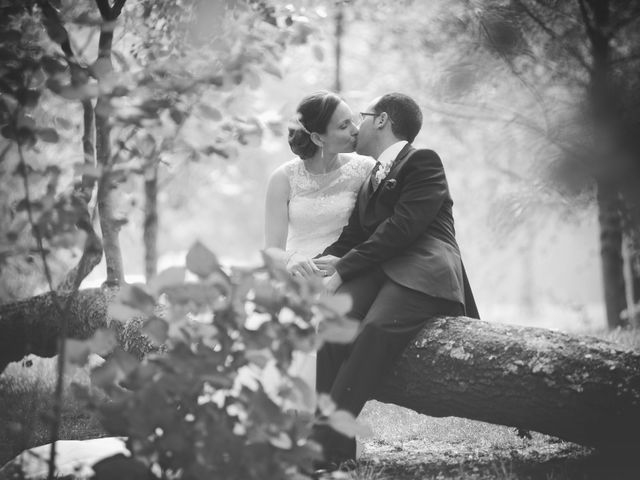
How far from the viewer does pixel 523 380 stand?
301cm

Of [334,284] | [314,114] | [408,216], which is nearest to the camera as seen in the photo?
[408,216]

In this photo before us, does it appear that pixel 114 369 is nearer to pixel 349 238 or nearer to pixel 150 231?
pixel 349 238

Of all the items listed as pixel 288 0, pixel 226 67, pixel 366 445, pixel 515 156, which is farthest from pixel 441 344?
pixel 515 156

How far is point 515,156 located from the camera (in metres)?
6.83

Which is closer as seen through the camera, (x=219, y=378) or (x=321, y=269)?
(x=219, y=378)

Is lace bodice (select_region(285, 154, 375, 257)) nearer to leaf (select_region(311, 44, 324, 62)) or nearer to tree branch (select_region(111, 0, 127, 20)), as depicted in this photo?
tree branch (select_region(111, 0, 127, 20))

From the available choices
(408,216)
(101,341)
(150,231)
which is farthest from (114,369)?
(150,231)

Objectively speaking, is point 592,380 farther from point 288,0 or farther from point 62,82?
point 288,0

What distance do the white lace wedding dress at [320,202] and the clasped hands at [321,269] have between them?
0.33 m

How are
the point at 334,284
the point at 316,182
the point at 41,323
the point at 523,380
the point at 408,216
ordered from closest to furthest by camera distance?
the point at 523,380 → the point at 408,216 → the point at 334,284 → the point at 316,182 → the point at 41,323

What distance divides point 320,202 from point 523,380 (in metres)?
1.84

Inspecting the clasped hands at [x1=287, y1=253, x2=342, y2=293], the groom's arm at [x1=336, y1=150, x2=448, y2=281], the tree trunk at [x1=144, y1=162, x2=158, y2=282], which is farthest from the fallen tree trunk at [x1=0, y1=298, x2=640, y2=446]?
the tree trunk at [x1=144, y1=162, x2=158, y2=282]

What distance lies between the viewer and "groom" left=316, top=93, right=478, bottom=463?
3287 mm

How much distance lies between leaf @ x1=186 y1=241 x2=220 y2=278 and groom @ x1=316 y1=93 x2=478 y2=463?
58.3 inches
